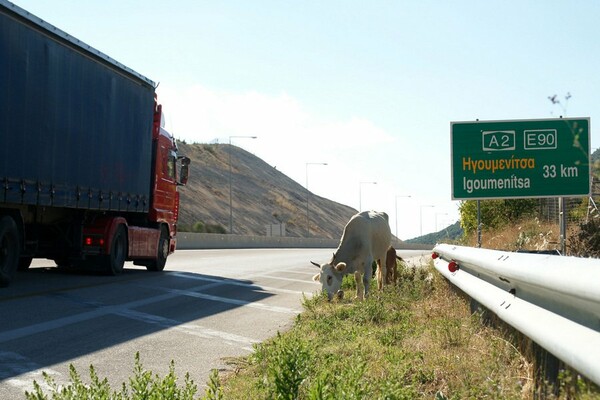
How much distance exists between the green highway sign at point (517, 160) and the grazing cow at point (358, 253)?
219cm

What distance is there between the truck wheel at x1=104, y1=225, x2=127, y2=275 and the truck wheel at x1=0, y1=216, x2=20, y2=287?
4310 mm

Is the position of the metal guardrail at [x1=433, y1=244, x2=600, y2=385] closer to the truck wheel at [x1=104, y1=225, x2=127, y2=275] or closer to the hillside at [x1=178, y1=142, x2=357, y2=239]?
the truck wheel at [x1=104, y1=225, x2=127, y2=275]

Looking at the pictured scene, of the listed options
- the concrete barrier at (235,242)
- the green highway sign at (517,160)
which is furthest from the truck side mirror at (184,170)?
the concrete barrier at (235,242)

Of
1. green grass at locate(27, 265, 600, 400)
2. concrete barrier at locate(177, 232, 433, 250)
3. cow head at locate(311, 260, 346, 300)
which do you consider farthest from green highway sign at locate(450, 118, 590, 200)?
concrete barrier at locate(177, 232, 433, 250)

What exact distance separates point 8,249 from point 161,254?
28.5 feet

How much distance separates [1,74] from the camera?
14.9 metres

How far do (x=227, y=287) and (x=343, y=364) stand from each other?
12.1 m

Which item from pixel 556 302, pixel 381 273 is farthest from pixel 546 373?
pixel 381 273

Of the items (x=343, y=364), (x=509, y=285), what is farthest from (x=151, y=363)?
(x=509, y=285)

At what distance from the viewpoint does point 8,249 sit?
16.1m

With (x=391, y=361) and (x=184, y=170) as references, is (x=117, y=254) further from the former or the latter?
(x=391, y=361)

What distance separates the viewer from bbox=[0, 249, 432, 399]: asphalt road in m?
8.66

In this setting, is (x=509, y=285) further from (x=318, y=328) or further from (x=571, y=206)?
(x=571, y=206)

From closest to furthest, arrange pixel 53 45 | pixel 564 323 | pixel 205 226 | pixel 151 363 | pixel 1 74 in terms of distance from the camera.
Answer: pixel 564 323 → pixel 151 363 → pixel 1 74 → pixel 53 45 → pixel 205 226
